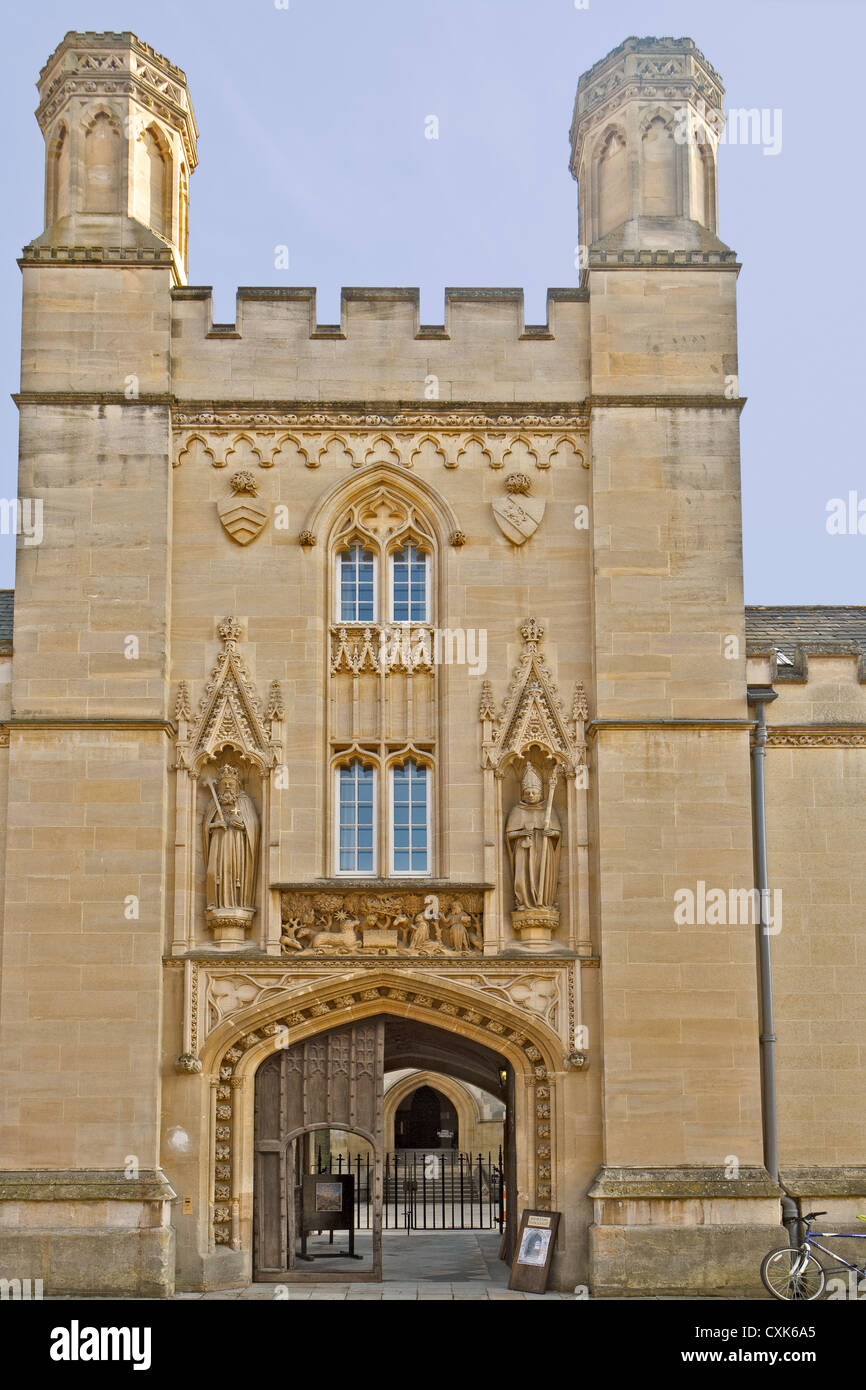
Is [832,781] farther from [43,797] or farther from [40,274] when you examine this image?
[40,274]

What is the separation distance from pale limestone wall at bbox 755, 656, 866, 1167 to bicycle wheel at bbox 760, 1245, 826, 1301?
1.80 m

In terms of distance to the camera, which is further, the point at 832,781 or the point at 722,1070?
the point at 832,781

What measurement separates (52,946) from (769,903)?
7.53 m

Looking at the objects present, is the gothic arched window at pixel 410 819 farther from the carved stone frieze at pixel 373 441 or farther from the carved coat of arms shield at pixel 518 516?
the carved stone frieze at pixel 373 441

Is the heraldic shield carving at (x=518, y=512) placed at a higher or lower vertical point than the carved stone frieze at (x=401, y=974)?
higher

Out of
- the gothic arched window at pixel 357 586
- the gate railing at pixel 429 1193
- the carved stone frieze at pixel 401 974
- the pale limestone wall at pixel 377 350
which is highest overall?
the pale limestone wall at pixel 377 350

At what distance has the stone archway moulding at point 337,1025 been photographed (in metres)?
18.0

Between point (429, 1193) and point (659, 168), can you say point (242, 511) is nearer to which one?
point (659, 168)

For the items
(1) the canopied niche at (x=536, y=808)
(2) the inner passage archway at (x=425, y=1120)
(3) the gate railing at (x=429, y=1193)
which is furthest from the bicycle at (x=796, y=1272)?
(2) the inner passage archway at (x=425, y=1120)

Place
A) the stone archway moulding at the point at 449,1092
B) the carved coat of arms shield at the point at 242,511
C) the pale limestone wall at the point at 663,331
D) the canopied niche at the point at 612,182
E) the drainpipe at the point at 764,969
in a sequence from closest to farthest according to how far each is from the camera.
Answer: the drainpipe at the point at 764,969, the carved coat of arms shield at the point at 242,511, the pale limestone wall at the point at 663,331, the canopied niche at the point at 612,182, the stone archway moulding at the point at 449,1092

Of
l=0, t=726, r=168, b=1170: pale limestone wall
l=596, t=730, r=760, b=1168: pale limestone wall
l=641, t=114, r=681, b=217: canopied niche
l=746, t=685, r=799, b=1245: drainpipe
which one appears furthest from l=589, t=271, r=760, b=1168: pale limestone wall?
l=0, t=726, r=168, b=1170: pale limestone wall

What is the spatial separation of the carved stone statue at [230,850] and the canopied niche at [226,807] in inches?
0.4

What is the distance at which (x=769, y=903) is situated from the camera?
61.6 feet
